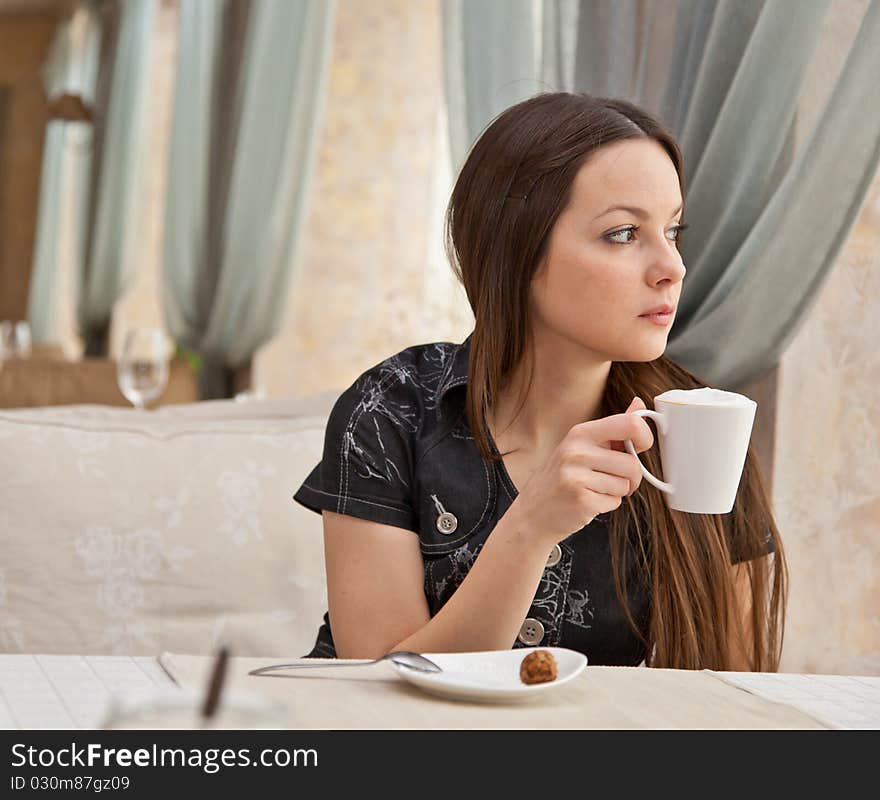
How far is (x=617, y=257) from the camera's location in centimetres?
133

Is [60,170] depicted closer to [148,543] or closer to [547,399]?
[148,543]

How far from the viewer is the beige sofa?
1703 mm

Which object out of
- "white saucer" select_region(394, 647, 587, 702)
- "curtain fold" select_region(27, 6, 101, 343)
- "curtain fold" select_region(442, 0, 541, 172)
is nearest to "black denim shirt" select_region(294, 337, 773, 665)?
"white saucer" select_region(394, 647, 587, 702)

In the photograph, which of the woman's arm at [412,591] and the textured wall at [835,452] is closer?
the woman's arm at [412,591]

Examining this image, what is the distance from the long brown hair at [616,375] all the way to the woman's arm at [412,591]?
181mm

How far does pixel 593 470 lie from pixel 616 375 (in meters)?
0.45

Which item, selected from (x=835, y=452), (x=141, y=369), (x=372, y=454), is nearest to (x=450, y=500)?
(x=372, y=454)

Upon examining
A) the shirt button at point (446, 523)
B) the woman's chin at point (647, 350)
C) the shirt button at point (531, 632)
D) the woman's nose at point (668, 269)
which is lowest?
the shirt button at point (531, 632)

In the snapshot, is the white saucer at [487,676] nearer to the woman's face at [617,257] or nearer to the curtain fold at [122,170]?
the woman's face at [617,257]

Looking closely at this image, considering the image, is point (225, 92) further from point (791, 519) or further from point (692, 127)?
point (791, 519)

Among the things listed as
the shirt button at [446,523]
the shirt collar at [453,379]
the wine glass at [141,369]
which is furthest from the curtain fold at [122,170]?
the shirt button at [446,523]

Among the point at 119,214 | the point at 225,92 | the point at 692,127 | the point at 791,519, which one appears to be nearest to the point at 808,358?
the point at 791,519

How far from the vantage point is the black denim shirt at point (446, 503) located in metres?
1.41

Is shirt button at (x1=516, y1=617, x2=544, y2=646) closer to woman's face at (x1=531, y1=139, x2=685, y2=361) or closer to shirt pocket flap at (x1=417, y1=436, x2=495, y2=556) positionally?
shirt pocket flap at (x1=417, y1=436, x2=495, y2=556)
